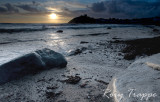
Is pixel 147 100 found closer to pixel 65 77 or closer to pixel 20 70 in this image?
pixel 65 77

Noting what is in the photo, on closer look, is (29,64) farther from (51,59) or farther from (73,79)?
(73,79)

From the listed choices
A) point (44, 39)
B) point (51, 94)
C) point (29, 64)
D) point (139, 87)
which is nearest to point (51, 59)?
point (29, 64)

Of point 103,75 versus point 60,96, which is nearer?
point 60,96

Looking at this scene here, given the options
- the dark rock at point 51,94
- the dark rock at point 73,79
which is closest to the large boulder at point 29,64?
the dark rock at point 73,79

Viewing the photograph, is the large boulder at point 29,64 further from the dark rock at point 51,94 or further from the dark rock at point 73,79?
the dark rock at point 51,94

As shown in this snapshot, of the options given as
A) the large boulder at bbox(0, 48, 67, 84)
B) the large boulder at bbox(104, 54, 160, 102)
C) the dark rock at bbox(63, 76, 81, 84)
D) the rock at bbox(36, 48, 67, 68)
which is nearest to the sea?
the large boulder at bbox(0, 48, 67, 84)

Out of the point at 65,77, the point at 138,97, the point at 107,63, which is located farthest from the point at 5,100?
the point at 107,63

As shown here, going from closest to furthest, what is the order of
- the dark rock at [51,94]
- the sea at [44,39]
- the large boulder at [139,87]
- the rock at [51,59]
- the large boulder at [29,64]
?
the large boulder at [139,87]
the dark rock at [51,94]
the large boulder at [29,64]
the rock at [51,59]
the sea at [44,39]

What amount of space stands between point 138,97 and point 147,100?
0.27 feet

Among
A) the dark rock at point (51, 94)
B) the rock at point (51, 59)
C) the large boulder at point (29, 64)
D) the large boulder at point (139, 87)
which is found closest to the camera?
the large boulder at point (139, 87)

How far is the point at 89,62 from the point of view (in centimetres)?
348

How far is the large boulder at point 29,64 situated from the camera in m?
2.31

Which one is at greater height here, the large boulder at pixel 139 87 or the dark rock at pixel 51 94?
the large boulder at pixel 139 87

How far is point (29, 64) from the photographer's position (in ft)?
8.36
